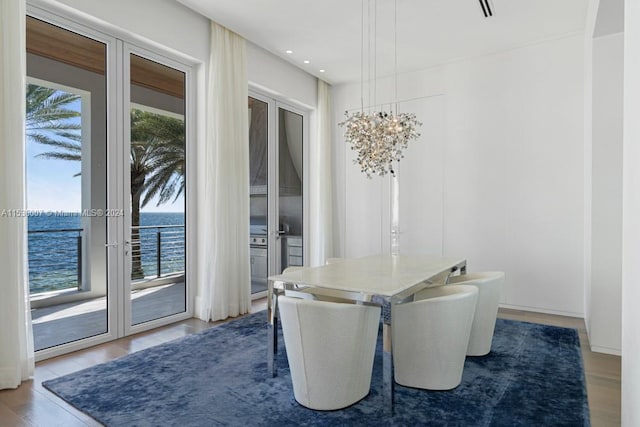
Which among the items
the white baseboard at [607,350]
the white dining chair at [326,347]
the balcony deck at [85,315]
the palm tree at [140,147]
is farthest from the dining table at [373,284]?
the palm tree at [140,147]

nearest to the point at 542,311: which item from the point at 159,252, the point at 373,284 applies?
the point at 373,284

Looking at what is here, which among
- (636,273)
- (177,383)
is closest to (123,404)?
(177,383)

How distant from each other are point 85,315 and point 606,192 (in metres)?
4.68

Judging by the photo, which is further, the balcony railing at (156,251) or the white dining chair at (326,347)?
the balcony railing at (156,251)

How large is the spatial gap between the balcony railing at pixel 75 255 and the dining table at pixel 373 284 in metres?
1.85

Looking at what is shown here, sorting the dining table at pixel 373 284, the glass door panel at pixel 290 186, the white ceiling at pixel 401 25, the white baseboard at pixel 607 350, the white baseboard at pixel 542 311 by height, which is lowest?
the white baseboard at pixel 542 311

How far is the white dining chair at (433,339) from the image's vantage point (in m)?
2.57

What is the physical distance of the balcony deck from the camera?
131 inches

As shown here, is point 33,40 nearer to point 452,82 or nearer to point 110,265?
point 110,265

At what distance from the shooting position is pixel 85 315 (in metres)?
3.61

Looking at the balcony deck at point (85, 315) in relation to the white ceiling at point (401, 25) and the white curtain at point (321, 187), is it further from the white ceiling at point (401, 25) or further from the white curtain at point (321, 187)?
the white ceiling at point (401, 25)

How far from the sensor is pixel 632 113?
154cm

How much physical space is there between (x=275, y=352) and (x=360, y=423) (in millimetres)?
853

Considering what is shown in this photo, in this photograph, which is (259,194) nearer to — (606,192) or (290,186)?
(290,186)
